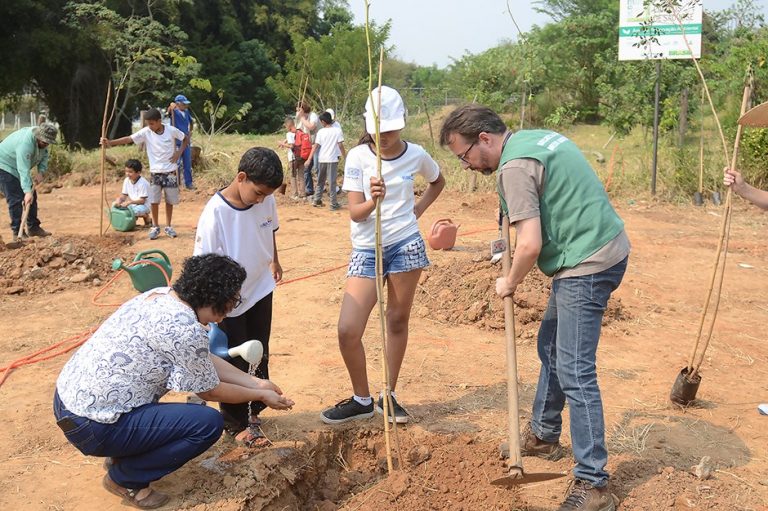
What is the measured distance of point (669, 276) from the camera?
7.29m

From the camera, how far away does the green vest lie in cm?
273

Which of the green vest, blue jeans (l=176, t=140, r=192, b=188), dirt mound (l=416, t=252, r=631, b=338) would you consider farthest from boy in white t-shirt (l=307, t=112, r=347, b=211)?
the green vest

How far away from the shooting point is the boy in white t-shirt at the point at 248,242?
10.3ft

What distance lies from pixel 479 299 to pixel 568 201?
3195 mm

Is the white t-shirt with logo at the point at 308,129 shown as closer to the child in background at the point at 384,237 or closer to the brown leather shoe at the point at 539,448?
the child in background at the point at 384,237

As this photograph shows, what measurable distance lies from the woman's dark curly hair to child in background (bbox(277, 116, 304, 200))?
937 cm

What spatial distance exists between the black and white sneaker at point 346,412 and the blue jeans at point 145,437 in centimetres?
84

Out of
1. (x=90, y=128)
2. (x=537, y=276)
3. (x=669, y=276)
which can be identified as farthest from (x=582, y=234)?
(x=90, y=128)

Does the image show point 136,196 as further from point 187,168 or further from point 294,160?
point 187,168

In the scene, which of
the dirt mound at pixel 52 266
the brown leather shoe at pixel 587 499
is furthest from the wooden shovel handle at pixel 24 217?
the brown leather shoe at pixel 587 499

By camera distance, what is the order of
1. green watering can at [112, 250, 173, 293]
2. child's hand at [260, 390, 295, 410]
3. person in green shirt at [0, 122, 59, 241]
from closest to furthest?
child's hand at [260, 390, 295, 410] < green watering can at [112, 250, 173, 293] < person in green shirt at [0, 122, 59, 241]

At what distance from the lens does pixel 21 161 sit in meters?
8.16

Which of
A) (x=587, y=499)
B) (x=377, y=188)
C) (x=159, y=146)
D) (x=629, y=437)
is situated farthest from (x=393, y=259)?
(x=159, y=146)

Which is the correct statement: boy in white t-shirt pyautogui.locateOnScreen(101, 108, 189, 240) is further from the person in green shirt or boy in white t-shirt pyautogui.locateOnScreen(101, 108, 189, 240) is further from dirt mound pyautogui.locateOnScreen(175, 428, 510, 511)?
dirt mound pyautogui.locateOnScreen(175, 428, 510, 511)
